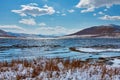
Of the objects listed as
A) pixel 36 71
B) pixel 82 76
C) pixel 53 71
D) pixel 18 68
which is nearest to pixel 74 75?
pixel 82 76

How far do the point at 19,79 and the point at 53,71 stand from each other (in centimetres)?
148

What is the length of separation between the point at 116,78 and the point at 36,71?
3.00 metres

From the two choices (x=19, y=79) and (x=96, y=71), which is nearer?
(x=19, y=79)

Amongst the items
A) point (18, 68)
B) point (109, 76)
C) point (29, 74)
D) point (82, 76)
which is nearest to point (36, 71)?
point (29, 74)

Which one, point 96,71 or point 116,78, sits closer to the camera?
point 116,78

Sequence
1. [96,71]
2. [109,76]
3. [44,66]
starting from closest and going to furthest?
1. [109,76]
2. [96,71]
3. [44,66]

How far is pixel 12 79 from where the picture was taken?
28.5 feet

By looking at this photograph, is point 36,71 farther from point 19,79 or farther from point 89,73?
point 89,73

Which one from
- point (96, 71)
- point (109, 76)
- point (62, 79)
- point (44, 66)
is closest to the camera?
point (62, 79)

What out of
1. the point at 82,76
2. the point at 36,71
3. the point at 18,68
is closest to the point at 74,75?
the point at 82,76

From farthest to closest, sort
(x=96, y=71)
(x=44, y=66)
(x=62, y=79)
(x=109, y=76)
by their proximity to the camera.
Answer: (x=44, y=66)
(x=96, y=71)
(x=109, y=76)
(x=62, y=79)

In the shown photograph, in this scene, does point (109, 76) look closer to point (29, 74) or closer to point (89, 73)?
point (89, 73)

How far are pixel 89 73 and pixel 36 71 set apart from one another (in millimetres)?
2017

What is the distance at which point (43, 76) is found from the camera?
29.3 feet
